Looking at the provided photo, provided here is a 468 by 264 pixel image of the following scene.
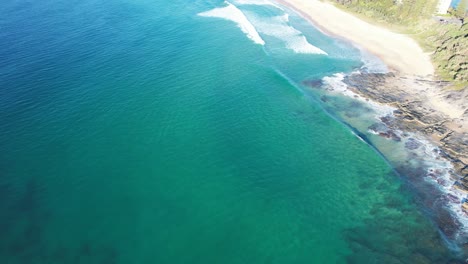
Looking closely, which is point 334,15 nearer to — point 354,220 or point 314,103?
point 314,103

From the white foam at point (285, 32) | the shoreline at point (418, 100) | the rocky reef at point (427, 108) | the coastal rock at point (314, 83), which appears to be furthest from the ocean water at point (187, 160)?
the rocky reef at point (427, 108)

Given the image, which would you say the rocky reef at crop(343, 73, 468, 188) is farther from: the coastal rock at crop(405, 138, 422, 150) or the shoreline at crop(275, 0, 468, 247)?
the coastal rock at crop(405, 138, 422, 150)

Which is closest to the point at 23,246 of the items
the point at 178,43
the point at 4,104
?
the point at 4,104

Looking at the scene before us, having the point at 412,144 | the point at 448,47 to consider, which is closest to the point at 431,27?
the point at 448,47

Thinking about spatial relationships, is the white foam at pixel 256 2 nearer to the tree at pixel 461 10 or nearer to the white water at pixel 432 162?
the tree at pixel 461 10

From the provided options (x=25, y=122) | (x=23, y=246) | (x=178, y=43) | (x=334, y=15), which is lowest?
(x=23, y=246)

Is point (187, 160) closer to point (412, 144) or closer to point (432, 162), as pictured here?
point (412, 144)
